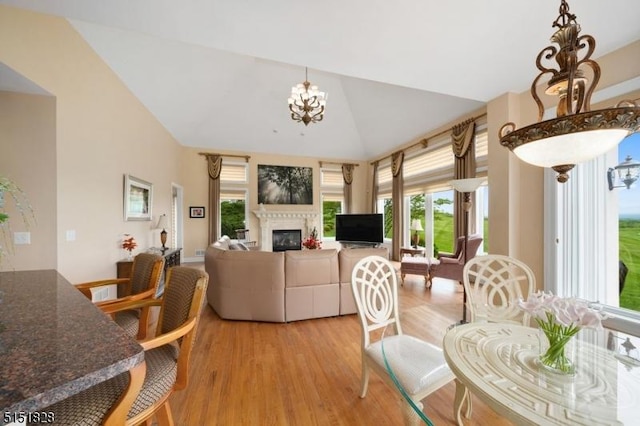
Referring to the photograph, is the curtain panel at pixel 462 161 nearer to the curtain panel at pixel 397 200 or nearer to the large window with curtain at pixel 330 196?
the curtain panel at pixel 397 200

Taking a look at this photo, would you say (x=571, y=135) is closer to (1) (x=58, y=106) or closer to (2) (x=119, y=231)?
(1) (x=58, y=106)

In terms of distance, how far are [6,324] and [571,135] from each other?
89.0 inches

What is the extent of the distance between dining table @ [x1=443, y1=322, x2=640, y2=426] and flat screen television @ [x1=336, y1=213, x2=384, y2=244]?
5368 mm

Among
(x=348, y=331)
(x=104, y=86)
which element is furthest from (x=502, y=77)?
(x=104, y=86)

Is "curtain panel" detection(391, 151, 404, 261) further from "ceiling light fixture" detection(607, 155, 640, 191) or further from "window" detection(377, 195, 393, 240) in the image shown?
"ceiling light fixture" detection(607, 155, 640, 191)

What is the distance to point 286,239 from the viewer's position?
7727 mm

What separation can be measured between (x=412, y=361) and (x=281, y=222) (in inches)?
254

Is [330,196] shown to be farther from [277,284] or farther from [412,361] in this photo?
[412,361]

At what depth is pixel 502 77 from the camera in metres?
2.71

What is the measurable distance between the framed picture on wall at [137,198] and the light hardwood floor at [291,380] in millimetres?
2094

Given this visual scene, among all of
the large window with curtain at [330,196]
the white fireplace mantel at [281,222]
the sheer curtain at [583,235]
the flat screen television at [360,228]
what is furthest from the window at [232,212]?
the sheer curtain at [583,235]

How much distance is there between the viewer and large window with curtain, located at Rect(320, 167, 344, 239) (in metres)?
8.19

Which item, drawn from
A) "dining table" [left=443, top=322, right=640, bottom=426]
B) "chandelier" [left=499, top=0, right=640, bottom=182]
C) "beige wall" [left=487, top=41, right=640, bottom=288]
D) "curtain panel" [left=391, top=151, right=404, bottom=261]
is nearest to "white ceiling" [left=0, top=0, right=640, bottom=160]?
"beige wall" [left=487, top=41, right=640, bottom=288]

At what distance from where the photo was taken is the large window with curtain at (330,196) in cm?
819
